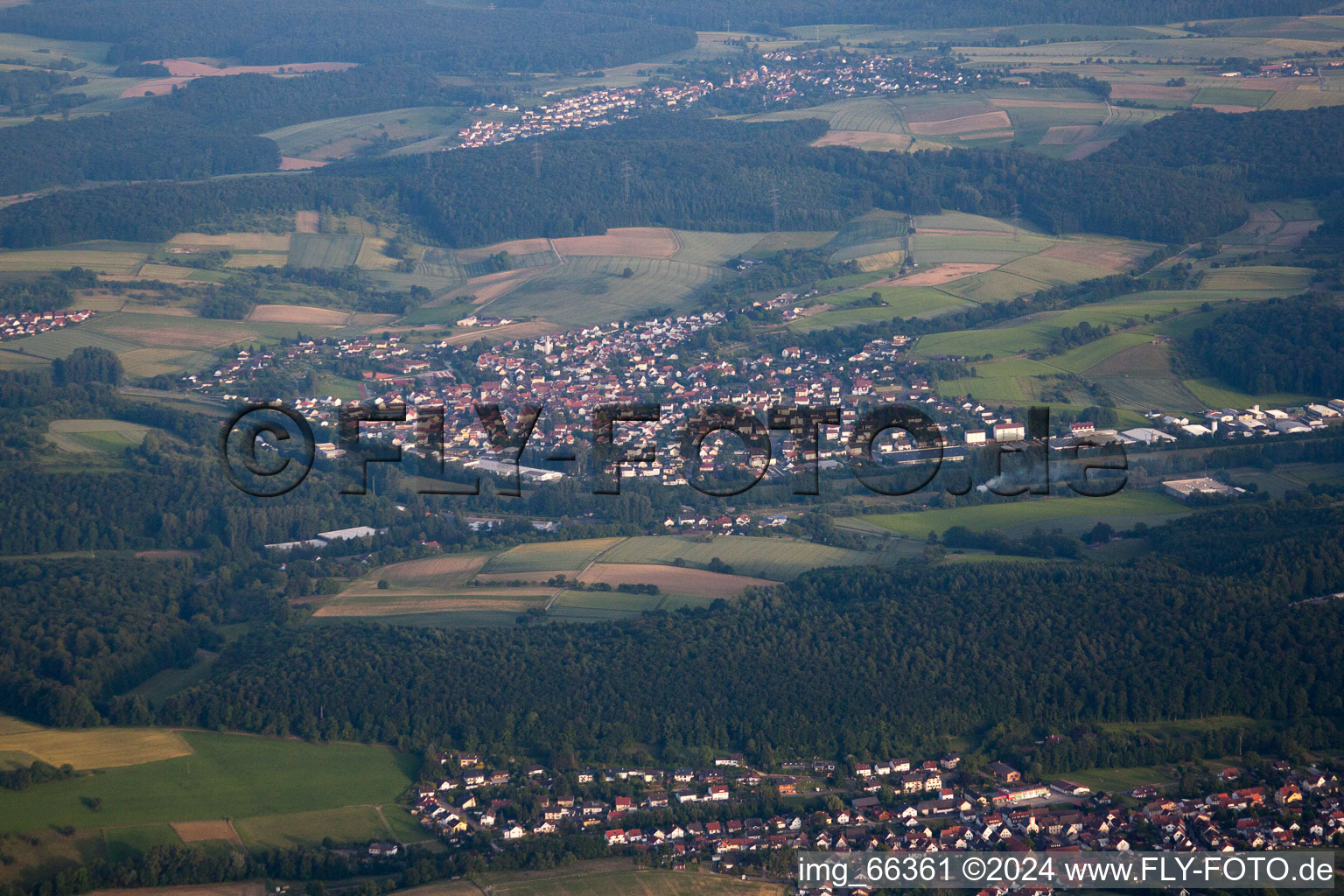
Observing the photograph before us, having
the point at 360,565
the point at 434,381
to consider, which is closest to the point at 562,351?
the point at 434,381

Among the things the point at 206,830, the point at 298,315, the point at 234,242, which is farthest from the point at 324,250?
the point at 206,830

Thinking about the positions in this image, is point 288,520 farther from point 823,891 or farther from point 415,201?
point 415,201

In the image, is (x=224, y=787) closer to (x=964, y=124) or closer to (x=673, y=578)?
(x=673, y=578)

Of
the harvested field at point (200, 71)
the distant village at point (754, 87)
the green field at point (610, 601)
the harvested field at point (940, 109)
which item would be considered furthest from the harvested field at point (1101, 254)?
the harvested field at point (200, 71)

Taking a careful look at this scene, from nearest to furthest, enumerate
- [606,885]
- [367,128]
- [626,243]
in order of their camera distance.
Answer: [606,885]
[626,243]
[367,128]

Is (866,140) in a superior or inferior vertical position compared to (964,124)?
inferior

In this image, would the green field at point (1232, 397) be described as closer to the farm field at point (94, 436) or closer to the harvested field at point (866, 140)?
the farm field at point (94, 436)

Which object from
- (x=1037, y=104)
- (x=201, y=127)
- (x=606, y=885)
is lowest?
(x=606, y=885)

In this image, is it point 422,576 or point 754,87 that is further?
point 754,87
